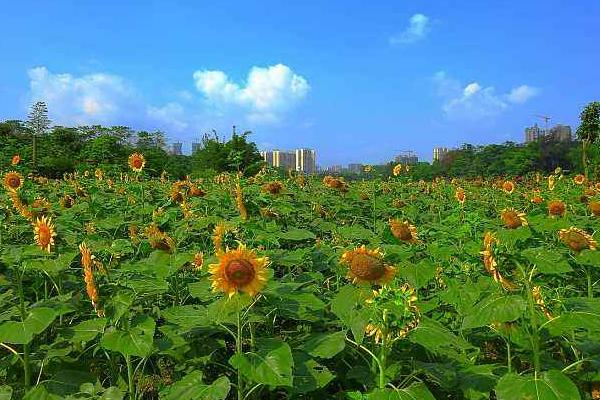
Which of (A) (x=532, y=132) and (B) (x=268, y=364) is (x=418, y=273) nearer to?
(B) (x=268, y=364)

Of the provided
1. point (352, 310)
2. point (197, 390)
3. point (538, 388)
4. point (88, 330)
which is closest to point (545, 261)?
point (538, 388)

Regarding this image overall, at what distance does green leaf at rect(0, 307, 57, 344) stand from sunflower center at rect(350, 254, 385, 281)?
1.11 m

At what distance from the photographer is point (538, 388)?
1643 millimetres

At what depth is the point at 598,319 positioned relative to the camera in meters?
1.81

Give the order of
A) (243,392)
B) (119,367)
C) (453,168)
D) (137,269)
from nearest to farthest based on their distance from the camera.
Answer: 1. (243,392)
2. (137,269)
3. (119,367)
4. (453,168)

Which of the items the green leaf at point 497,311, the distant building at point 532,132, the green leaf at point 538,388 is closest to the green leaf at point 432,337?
the green leaf at point 497,311

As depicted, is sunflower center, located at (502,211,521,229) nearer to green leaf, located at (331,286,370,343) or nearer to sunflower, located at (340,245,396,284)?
sunflower, located at (340,245,396,284)

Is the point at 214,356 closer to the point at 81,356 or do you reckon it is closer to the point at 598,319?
the point at 81,356

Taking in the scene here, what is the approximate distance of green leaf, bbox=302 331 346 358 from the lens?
1927 mm

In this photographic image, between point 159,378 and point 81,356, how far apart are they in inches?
14.0

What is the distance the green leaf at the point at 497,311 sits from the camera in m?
1.71

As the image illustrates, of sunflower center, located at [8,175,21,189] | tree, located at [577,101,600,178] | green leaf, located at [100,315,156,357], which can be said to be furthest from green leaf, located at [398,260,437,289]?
tree, located at [577,101,600,178]

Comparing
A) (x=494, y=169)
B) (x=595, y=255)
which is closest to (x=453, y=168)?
(x=494, y=169)

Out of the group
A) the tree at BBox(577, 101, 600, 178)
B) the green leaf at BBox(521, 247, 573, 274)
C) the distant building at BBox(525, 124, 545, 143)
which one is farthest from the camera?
the distant building at BBox(525, 124, 545, 143)
